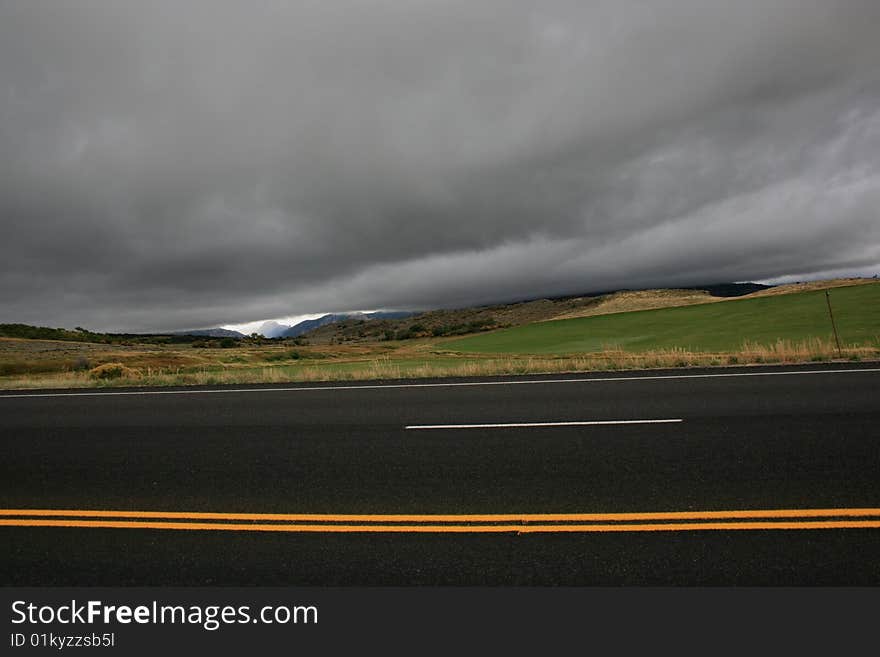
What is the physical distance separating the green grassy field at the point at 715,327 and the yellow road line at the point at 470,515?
2523cm

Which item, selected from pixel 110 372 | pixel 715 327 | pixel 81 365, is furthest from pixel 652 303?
pixel 81 365

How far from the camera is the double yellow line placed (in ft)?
14.1

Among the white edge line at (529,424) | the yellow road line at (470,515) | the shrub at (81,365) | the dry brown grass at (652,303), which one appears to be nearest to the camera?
the yellow road line at (470,515)

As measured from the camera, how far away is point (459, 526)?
4516 millimetres

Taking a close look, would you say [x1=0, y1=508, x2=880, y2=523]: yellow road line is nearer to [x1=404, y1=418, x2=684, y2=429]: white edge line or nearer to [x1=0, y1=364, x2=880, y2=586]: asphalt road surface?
[x1=0, y1=364, x2=880, y2=586]: asphalt road surface

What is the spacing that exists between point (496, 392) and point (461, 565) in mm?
8223

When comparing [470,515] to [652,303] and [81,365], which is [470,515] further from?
[652,303]

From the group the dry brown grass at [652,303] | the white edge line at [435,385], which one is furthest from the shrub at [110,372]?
the dry brown grass at [652,303]

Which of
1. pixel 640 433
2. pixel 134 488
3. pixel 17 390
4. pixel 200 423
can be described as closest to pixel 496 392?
pixel 640 433

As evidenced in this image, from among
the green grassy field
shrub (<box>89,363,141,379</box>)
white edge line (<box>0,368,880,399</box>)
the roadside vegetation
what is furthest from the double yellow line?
the green grassy field

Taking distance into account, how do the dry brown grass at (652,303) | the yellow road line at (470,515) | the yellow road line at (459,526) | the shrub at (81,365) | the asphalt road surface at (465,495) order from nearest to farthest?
the asphalt road surface at (465,495) → the yellow road line at (459,526) → the yellow road line at (470,515) → the shrub at (81,365) → the dry brown grass at (652,303)

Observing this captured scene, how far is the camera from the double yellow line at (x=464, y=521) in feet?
14.1

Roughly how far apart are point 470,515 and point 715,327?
43.6 metres

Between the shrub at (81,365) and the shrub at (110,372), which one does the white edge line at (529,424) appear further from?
the shrub at (81,365)
